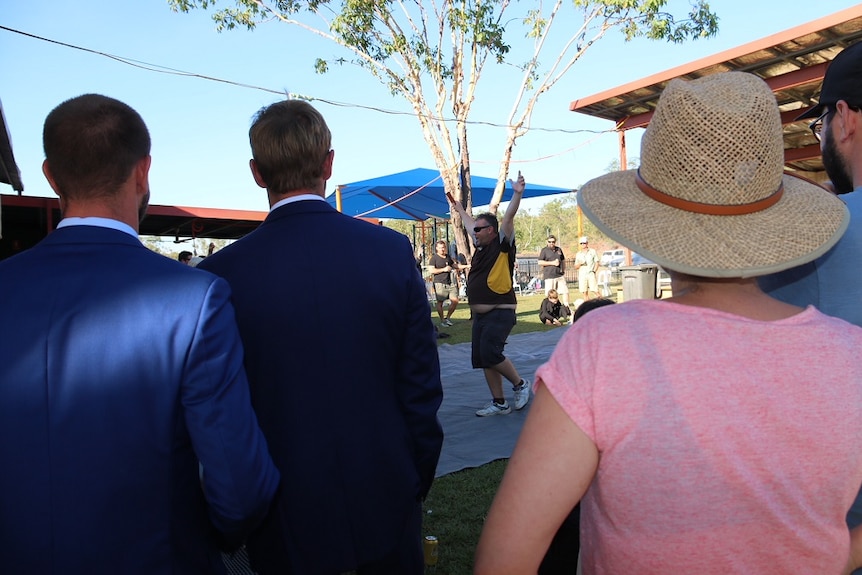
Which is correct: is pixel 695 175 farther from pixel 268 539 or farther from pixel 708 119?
pixel 268 539

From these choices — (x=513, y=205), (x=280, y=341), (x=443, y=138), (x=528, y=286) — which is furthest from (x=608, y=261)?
(x=280, y=341)

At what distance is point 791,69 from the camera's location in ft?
31.7

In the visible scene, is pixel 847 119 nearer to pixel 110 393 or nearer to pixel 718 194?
pixel 718 194

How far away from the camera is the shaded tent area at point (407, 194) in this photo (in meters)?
14.7

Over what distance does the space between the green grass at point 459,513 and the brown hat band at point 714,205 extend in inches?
108

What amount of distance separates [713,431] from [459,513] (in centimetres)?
338

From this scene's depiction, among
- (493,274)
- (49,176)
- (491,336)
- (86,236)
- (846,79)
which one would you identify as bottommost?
(491,336)

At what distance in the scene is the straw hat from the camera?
1.03 meters

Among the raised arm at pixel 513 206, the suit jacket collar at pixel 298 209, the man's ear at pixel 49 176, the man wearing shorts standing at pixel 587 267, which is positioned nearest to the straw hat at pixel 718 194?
the suit jacket collar at pixel 298 209

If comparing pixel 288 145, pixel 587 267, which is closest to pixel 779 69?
pixel 587 267

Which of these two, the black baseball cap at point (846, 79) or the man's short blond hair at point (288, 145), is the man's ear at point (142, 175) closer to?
the man's short blond hair at point (288, 145)

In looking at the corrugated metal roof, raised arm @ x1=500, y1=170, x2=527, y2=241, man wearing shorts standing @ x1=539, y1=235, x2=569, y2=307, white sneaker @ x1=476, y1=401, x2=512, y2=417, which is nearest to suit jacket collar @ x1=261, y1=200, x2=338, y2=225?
raised arm @ x1=500, y1=170, x2=527, y2=241

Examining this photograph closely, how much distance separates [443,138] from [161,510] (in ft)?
56.1

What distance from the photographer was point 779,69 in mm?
9680
